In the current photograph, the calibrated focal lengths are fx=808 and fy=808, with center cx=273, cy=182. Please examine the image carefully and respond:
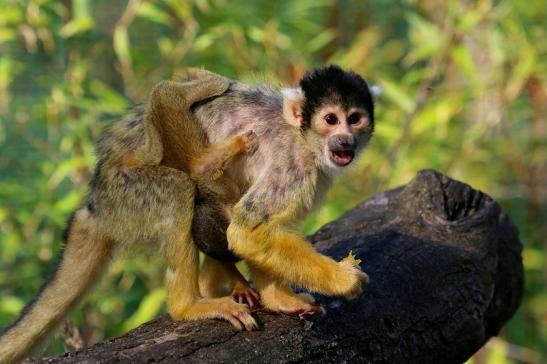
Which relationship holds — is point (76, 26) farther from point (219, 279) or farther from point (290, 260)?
point (290, 260)

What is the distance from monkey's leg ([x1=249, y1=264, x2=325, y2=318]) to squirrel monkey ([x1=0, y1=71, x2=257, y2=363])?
134 mm

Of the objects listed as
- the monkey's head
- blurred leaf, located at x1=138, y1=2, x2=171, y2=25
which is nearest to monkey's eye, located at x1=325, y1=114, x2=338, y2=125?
the monkey's head

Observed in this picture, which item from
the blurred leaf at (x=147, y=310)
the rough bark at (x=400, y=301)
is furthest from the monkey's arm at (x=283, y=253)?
the blurred leaf at (x=147, y=310)

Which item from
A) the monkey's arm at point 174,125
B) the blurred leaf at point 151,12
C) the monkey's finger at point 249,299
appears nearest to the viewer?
the monkey's finger at point 249,299

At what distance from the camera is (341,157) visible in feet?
12.5

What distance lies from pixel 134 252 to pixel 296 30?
3.90 metres

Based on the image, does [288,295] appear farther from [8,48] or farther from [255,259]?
[8,48]

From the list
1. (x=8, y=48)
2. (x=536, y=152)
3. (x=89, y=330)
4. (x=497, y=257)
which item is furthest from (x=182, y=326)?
(x=536, y=152)

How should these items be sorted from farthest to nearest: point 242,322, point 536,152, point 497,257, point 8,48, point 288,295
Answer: point 536,152
point 8,48
point 497,257
point 288,295
point 242,322

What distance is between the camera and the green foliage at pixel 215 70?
20.2 ft

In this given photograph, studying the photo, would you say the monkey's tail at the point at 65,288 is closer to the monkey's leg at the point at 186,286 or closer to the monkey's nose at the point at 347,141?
the monkey's leg at the point at 186,286

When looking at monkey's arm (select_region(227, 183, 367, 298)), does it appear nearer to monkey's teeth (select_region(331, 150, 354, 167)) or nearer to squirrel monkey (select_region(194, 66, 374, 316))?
squirrel monkey (select_region(194, 66, 374, 316))

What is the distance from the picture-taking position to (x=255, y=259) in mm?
3594

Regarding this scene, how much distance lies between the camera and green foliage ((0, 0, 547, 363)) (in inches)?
243
